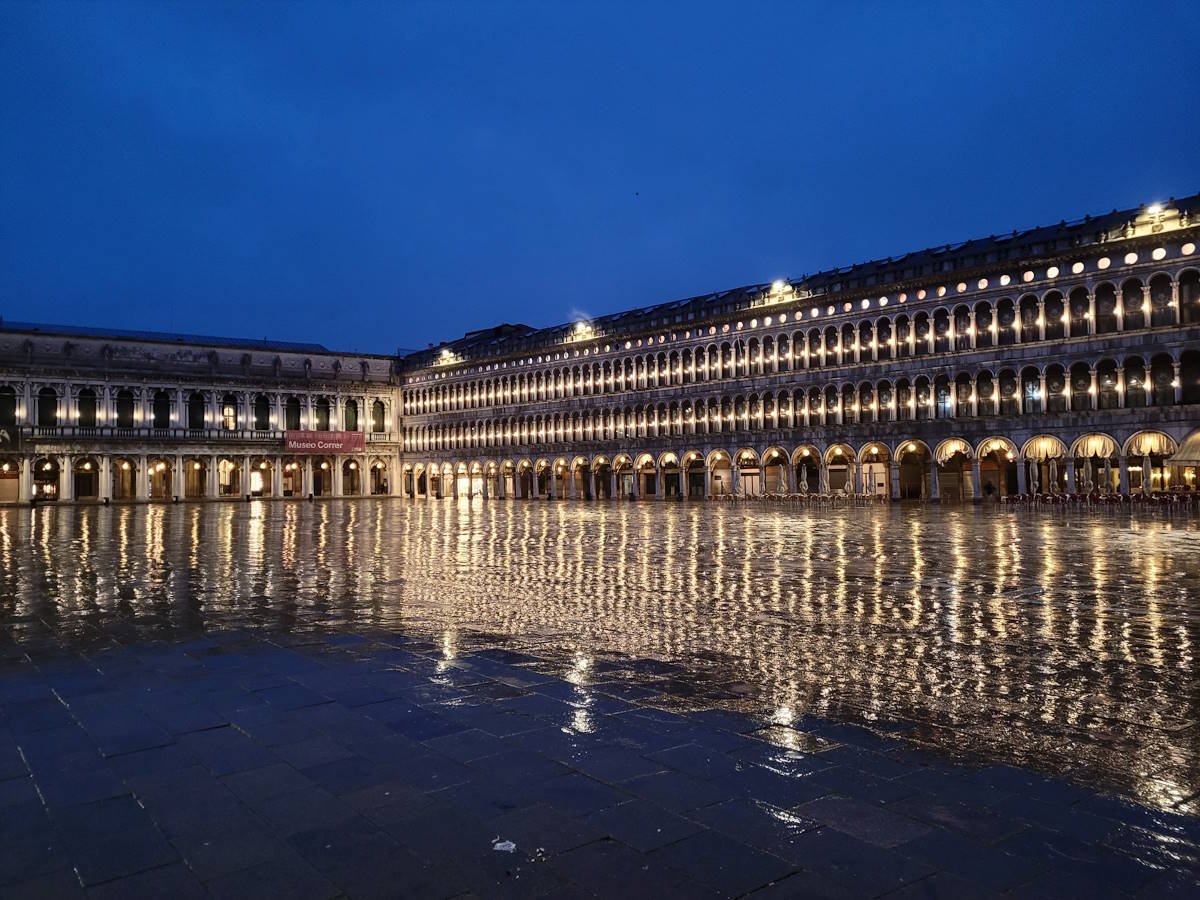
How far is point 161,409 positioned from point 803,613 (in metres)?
73.5

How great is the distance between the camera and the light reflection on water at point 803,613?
5.61 metres

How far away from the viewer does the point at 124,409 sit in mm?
69375

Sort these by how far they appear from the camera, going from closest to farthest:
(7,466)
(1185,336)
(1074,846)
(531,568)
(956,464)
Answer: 1. (1074,846)
2. (531,568)
3. (1185,336)
4. (956,464)
5. (7,466)

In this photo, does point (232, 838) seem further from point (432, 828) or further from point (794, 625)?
point (794, 625)

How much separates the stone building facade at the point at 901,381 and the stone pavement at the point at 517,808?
1514 inches

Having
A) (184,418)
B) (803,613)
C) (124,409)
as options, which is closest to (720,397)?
(184,418)

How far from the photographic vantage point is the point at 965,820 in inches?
152

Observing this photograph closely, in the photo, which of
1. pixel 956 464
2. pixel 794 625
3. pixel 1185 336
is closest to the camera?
pixel 794 625

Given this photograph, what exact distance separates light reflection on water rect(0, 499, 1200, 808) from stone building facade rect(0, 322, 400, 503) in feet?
173

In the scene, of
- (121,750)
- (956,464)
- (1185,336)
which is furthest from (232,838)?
(956,464)

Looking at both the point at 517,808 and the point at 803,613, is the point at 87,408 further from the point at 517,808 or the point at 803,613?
the point at 517,808

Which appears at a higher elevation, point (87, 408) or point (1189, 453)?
point (87, 408)

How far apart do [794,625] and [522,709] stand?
406 cm

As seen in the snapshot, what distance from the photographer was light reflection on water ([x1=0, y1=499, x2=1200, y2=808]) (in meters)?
5.61
